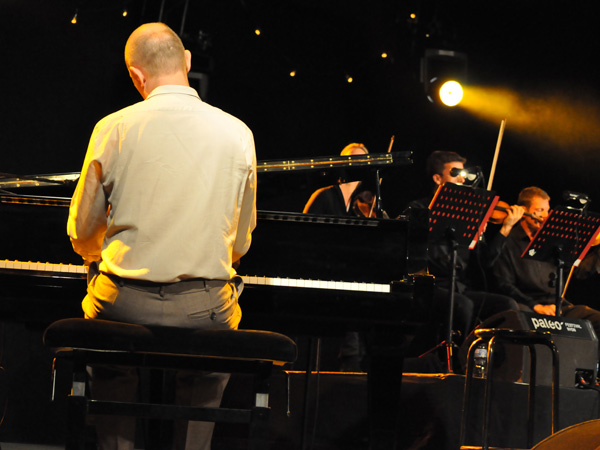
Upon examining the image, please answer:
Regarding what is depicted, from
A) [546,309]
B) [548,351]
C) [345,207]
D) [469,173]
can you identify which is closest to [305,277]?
[548,351]

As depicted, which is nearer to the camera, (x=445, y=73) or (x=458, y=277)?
(x=458, y=277)

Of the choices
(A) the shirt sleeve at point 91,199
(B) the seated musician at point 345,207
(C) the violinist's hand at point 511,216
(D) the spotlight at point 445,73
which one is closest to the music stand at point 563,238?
(C) the violinist's hand at point 511,216

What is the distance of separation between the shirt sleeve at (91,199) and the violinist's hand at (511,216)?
4158mm

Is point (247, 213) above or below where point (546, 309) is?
below

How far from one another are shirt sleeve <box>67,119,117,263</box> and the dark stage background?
338 cm

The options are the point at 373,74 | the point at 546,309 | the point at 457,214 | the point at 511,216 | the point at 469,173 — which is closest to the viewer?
the point at 457,214

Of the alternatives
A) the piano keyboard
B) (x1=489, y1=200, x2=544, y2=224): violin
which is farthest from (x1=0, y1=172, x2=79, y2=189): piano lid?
(x1=489, y1=200, x2=544, y2=224): violin

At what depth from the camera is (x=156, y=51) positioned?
2.56 meters

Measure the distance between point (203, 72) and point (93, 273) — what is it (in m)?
3.51

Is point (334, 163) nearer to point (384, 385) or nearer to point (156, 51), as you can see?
point (384, 385)

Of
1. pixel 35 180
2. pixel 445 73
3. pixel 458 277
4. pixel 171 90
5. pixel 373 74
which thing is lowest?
pixel 35 180

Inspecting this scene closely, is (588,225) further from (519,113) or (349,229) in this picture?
(349,229)

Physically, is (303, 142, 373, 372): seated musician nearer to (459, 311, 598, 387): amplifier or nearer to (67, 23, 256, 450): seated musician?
(459, 311, 598, 387): amplifier

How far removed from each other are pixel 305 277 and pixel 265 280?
0.75 feet
